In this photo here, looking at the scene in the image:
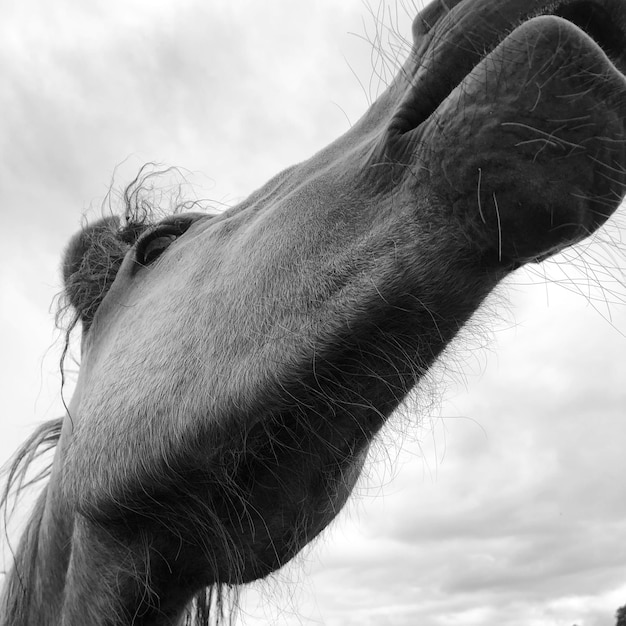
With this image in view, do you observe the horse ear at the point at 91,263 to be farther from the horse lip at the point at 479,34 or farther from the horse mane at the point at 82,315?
the horse lip at the point at 479,34

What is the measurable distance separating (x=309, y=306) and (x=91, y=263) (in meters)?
1.54

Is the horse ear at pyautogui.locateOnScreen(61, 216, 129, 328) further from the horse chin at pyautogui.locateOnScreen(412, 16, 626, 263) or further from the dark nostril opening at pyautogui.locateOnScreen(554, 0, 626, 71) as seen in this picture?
the dark nostril opening at pyautogui.locateOnScreen(554, 0, 626, 71)

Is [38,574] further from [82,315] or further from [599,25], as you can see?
[599,25]

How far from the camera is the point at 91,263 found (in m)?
2.64

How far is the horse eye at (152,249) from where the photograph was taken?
241 cm

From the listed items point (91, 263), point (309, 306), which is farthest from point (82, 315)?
point (309, 306)

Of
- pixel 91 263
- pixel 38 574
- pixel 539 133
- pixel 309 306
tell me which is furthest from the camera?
pixel 91 263

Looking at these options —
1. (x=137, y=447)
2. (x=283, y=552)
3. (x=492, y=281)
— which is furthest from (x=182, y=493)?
(x=492, y=281)

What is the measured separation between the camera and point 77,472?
1943 millimetres

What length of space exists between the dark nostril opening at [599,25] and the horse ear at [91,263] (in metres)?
1.91

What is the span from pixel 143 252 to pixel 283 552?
118cm

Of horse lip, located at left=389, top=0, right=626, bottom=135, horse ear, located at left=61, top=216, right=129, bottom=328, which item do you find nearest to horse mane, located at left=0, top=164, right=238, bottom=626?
horse ear, located at left=61, top=216, right=129, bottom=328

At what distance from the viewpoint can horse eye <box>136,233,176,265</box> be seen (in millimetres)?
2408

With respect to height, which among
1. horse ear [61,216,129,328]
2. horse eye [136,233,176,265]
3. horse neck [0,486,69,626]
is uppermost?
horse ear [61,216,129,328]
